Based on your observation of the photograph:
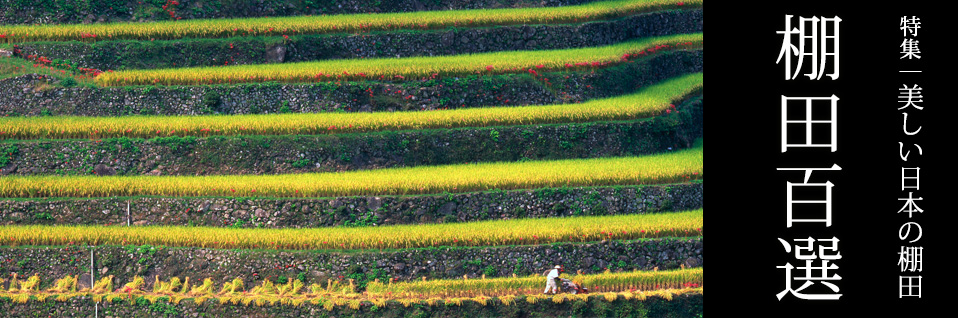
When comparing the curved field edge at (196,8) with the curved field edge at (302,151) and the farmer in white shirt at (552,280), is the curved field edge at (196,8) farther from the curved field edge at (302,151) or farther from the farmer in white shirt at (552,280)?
the farmer in white shirt at (552,280)

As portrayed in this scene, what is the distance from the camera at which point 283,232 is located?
26594 mm

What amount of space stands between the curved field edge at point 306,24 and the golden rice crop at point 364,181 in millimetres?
6416

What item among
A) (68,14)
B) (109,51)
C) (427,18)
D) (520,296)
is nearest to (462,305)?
(520,296)

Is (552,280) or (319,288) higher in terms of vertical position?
(552,280)

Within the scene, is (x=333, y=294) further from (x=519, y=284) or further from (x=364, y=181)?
(x=519, y=284)

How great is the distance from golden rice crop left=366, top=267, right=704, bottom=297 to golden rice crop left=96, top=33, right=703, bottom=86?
839cm

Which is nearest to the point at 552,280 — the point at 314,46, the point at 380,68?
the point at 380,68

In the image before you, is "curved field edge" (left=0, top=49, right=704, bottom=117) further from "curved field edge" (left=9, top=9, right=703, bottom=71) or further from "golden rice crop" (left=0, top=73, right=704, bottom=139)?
"curved field edge" (left=9, top=9, right=703, bottom=71)

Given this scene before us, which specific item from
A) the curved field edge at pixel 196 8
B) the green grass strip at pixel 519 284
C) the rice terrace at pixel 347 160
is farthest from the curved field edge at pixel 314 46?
the green grass strip at pixel 519 284

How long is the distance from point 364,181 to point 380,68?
5.14m

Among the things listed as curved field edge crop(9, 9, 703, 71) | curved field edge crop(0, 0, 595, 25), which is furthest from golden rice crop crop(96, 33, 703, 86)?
curved field edge crop(0, 0, 595, 25)

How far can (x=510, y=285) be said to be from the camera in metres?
25.5
